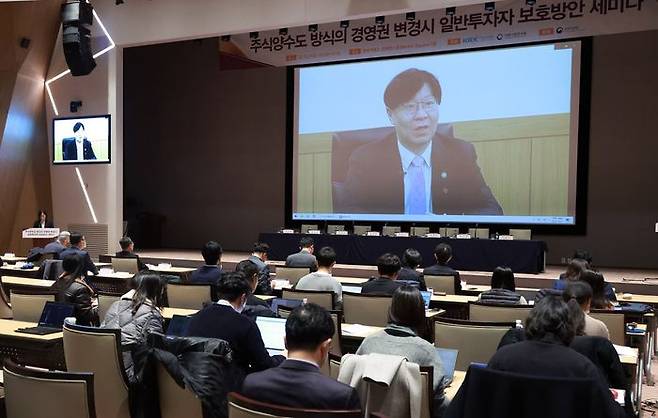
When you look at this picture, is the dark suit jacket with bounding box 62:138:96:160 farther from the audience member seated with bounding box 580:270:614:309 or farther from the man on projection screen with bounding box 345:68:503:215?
the audience member seated with bounding box 580:270:614:309

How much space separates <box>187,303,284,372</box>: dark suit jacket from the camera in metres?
2.85

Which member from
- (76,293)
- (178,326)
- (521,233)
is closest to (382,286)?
(178,326)

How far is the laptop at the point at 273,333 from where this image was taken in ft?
11.0

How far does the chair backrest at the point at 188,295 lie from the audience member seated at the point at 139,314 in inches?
66.0

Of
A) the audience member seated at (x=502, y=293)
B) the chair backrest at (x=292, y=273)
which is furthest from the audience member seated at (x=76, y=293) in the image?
the audience member seated at (x=502, y=293)

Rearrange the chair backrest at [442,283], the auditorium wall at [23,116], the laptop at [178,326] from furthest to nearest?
1. the auditorium wall at [23,116]
2. the chair backrest at [442,283]
3. the laptop at [178,326]

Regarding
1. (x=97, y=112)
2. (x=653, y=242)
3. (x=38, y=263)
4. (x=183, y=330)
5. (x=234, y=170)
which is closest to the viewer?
(x=183, y=330)

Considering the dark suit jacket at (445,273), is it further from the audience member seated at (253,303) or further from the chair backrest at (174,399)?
the chair backrest at (174,399)

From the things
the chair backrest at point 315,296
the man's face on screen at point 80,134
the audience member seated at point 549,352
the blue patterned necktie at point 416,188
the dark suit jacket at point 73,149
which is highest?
the man's face on screen at point 80,134

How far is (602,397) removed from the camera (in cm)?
195

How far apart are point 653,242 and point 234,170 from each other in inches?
367

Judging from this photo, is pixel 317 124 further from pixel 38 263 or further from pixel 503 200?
pixel 38 263

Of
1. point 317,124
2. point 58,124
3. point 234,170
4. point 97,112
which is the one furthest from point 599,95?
point 58,124

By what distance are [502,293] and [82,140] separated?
1000 centimetres
